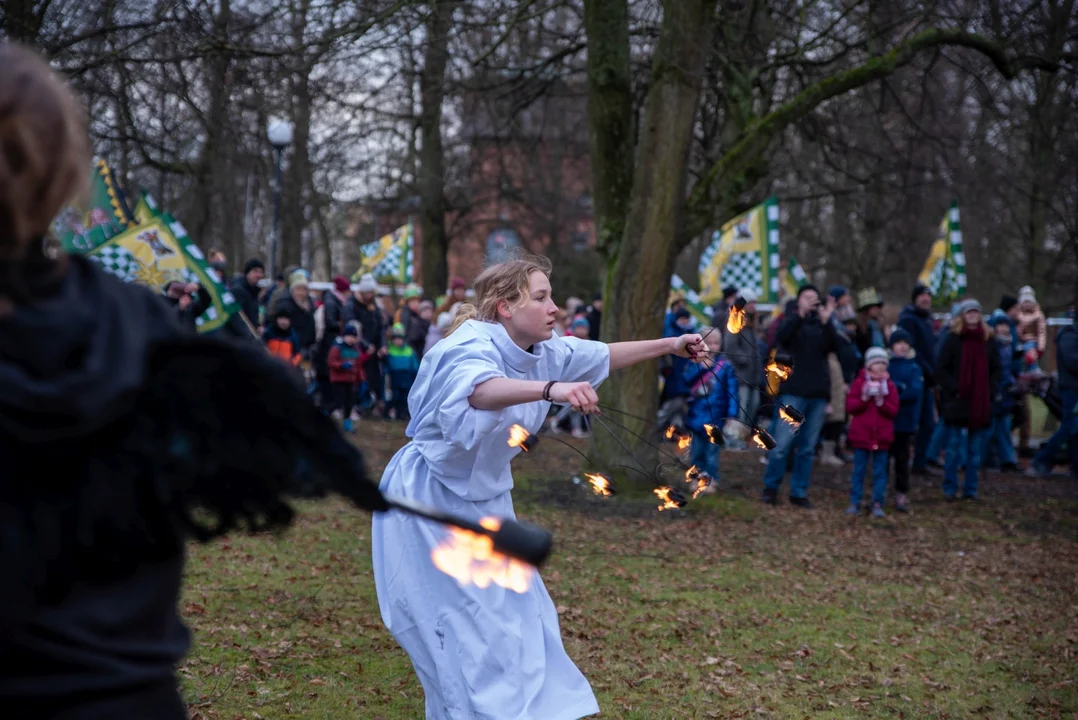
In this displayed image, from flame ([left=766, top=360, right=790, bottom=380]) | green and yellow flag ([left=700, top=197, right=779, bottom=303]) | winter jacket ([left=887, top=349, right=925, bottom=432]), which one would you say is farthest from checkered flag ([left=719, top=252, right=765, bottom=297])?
flame ([left=766, top=360, right=790, bottom=380])

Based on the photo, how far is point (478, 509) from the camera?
434 centimetres

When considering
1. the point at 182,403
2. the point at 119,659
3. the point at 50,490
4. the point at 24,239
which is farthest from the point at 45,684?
the point at 24,239

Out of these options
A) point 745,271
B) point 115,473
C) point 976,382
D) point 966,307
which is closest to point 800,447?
point 976,382

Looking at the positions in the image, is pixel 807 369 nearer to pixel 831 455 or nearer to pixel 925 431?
pixel 925 431

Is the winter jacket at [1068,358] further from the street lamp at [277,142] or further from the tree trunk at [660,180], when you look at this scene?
the street lamp at [277,142]

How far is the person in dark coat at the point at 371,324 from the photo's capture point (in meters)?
16.6

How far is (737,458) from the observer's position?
15727 millimetres

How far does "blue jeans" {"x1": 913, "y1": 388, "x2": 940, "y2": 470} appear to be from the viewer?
14.0m

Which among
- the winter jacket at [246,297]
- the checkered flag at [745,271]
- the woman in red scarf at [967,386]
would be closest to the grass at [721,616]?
the woman in red scarf at [967,386]

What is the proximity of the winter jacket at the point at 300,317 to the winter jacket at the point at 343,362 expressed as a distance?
339 millimetres

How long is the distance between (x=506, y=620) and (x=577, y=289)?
29499mm

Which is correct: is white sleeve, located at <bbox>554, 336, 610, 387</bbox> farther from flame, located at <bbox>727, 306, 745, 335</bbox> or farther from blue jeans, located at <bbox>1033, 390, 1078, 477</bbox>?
blue jeans, located at <bbox>1033, 390, 1078, 477</bbox>

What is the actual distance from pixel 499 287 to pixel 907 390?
27.2 ft

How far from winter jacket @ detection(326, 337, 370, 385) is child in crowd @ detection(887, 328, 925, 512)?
7.15 meters
